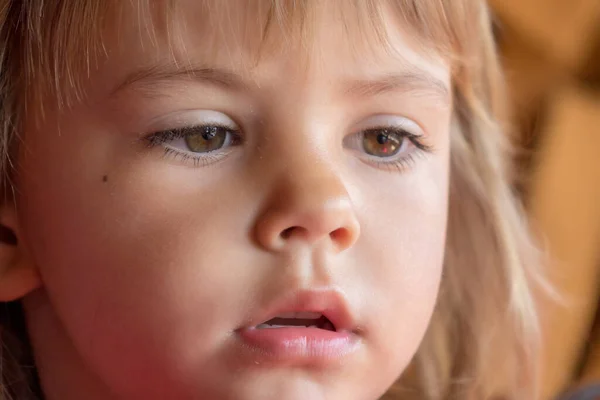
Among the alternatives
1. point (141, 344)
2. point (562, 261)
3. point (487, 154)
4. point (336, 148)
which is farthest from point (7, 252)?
point (562, 261)

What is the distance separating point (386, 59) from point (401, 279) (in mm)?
194

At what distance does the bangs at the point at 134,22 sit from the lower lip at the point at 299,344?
9.2 inches

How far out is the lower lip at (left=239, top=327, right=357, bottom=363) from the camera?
68 cm

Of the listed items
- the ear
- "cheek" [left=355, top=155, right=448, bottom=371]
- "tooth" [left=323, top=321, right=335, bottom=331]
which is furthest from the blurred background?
the ear

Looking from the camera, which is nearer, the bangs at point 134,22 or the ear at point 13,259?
the bangs at point 134,22

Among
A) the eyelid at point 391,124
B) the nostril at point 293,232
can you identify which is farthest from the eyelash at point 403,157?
the nostril at point 293,232

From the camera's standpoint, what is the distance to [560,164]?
1318 millimetres

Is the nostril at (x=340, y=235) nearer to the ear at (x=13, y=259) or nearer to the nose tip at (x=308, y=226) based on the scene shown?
the nose tip at (x=308, y=226)

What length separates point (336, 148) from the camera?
27.5 inches

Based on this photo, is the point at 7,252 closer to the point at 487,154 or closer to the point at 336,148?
the point at 336,148

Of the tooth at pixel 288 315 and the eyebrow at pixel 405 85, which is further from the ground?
the eyebrow at pixel 405 85

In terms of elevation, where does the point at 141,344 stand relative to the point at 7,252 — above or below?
below

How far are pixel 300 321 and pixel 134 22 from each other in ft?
0.93

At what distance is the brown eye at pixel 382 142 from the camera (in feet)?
2.47
